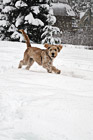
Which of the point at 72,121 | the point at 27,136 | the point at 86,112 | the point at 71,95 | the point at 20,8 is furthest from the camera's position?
the point at 20,8

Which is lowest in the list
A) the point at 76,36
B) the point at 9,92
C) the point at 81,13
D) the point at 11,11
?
the point at 81,13

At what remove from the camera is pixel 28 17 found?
1572cm

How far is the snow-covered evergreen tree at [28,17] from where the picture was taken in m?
15.9

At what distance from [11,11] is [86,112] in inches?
609

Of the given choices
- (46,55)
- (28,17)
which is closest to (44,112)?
(46,55)

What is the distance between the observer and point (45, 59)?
5.60 m

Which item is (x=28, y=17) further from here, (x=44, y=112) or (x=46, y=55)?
(x=44, y=112)

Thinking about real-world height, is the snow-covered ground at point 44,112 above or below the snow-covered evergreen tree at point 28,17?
above

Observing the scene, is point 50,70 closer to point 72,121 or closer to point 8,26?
point 72,121

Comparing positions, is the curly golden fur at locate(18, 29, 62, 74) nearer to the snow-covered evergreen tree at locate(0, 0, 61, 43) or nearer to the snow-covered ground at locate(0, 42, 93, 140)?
the snow-covered ground at locate(0, 42, 93, 140)

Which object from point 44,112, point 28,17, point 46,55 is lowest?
point 28,17

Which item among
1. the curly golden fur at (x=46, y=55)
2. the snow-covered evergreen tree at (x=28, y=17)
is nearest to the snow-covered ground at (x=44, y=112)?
the curly golden fur at (x=46, y=55)

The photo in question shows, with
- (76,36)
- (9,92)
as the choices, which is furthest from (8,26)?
(9,92)

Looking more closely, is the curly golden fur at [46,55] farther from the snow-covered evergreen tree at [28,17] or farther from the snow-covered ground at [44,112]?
the snow-covered evergreen tree at [28,17]
